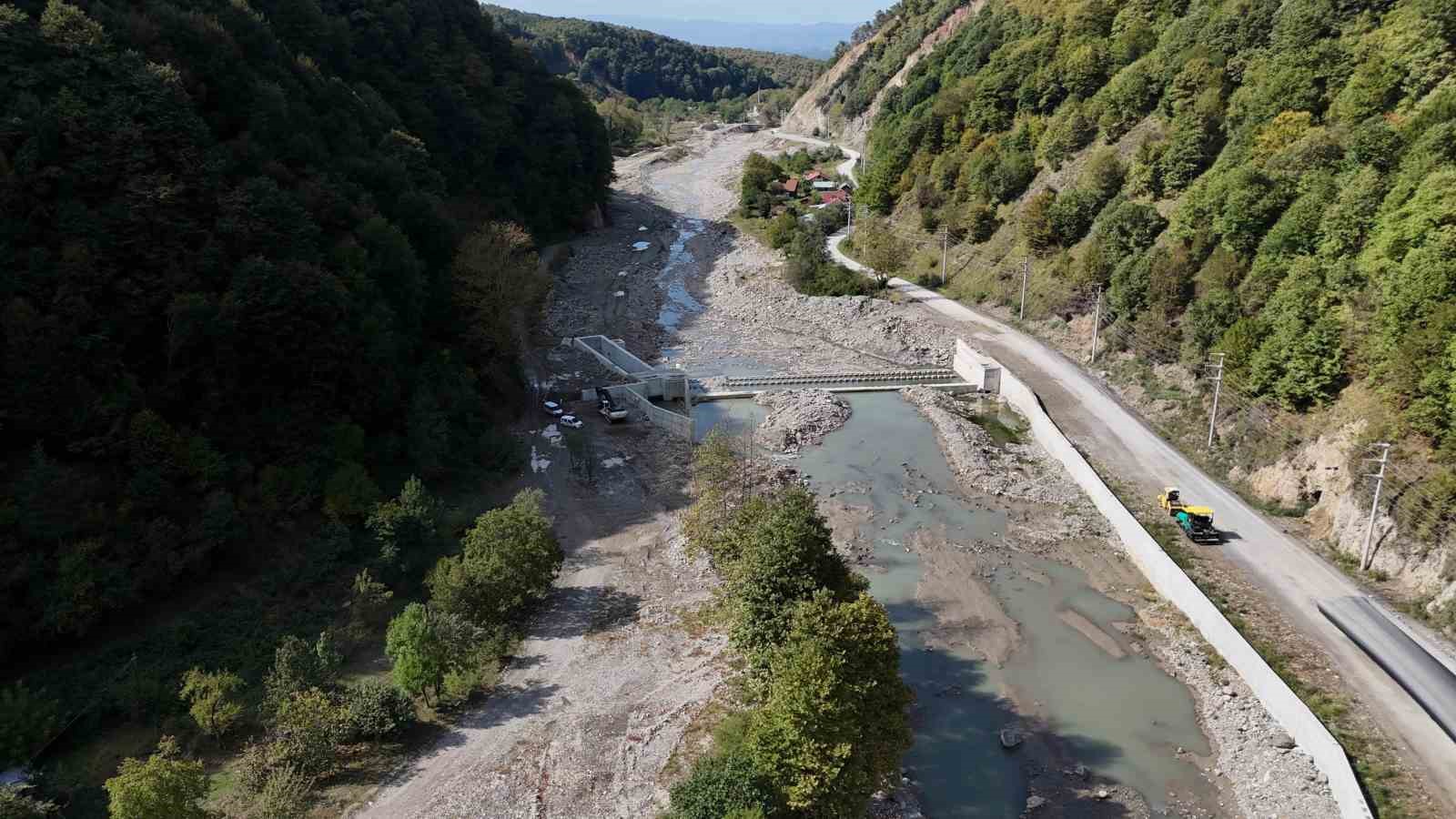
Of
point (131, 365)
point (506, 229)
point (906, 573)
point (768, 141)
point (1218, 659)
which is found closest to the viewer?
point (1218, 659)

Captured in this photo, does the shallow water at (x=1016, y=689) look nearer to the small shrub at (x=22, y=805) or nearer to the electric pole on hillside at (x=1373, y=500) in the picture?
the electric pole on hillside at (x=1373, y=500)

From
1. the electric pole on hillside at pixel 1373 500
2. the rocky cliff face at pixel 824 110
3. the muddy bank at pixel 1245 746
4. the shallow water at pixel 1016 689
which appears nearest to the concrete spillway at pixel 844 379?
the shallow water at pixel 1016 689

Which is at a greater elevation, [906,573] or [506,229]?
[506,229]

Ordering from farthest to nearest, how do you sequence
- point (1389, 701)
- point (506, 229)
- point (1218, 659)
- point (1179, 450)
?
point (506, 229) → point (1179, 450) → point (1218, 659) → point (1389, 701)

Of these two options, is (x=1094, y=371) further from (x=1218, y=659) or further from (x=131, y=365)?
(x=131, y=365)

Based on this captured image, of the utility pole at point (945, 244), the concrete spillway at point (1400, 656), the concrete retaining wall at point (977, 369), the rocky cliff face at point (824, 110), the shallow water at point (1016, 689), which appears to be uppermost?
the rocky cliff face at point (824, 110)

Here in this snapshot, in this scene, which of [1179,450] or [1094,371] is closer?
[1179,450]

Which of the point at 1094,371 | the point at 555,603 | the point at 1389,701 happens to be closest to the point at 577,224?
the point at 1094,371
